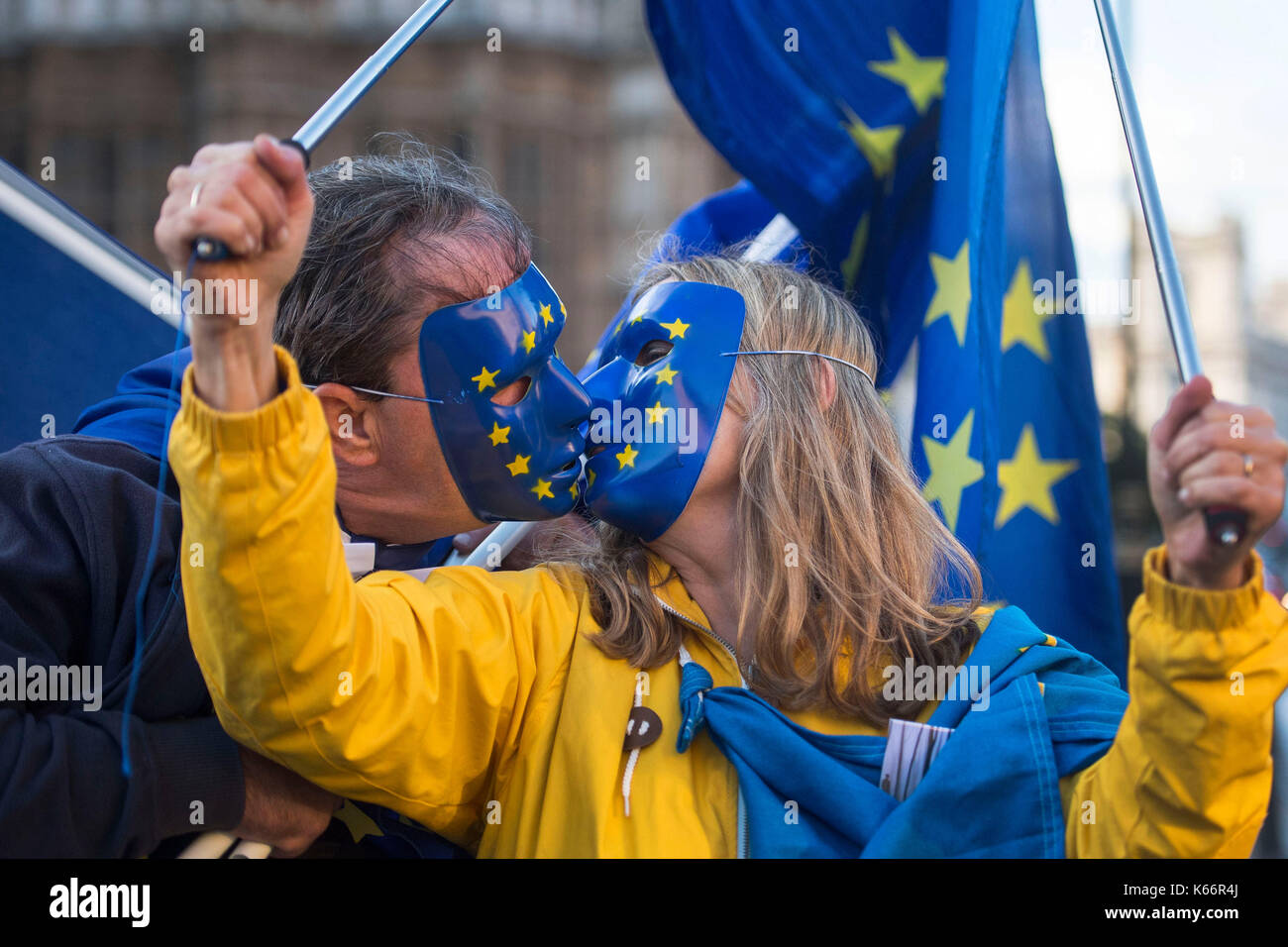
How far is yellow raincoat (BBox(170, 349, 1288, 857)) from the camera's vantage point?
180 cm

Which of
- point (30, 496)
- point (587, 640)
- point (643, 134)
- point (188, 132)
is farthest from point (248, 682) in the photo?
point (643, 134)

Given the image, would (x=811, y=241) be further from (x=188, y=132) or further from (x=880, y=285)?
(x=188, y=132)

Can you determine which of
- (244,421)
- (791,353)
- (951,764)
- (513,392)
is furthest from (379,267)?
(951,764)

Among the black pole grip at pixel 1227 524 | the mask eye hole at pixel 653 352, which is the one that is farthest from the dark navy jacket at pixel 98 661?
the black pole grip at pixel 1227 524

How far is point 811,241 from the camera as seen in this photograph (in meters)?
4.04

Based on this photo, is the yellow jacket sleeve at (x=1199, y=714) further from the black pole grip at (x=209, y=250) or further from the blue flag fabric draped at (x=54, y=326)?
the blue flag fabric draped at (x=54, y=326)

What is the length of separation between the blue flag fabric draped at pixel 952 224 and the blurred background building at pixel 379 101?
1239 centimetres

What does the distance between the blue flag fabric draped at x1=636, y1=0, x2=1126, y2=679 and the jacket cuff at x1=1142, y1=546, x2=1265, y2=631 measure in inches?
60.6

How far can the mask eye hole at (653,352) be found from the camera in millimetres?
2781

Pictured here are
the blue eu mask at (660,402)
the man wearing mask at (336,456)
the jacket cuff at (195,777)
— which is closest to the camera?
the man wearing mask at (336,456)

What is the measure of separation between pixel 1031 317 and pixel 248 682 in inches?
108

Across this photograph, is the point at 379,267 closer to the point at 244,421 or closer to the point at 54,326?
the point at 54,326

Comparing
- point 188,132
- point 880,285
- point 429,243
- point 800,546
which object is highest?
point 188,132

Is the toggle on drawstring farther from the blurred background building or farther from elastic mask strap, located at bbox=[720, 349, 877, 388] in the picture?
the blurred background building
